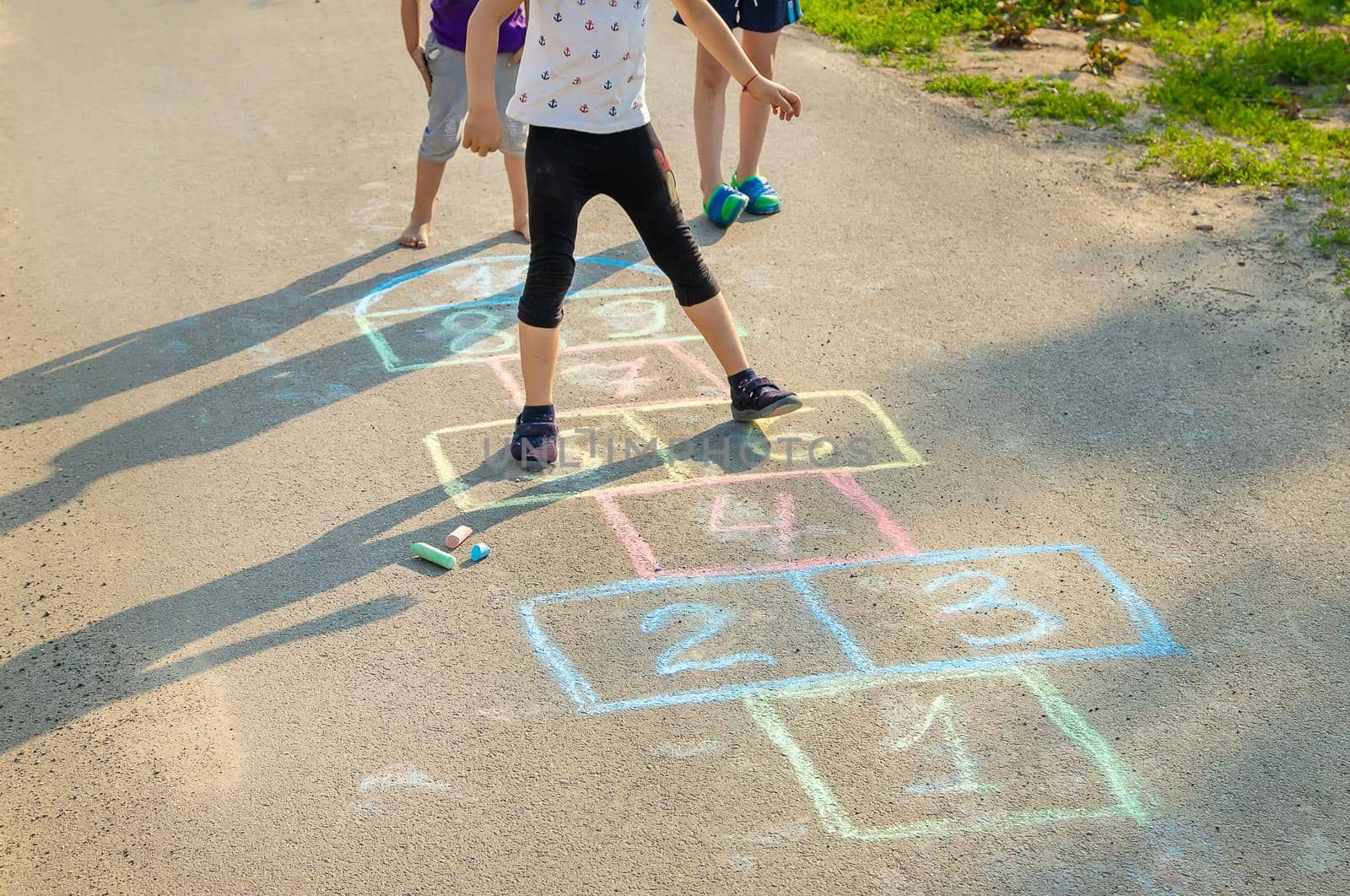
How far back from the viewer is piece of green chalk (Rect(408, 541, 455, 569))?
12.0 ft

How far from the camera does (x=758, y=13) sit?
5684mm

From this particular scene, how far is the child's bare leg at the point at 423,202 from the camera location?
18.5 ft

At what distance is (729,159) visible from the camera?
6645 millimetres

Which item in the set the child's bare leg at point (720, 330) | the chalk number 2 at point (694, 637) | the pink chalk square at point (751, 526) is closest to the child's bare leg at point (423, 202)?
the child's bare leg at point (720, 330)

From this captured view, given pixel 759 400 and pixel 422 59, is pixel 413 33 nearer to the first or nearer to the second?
pixel 422 59

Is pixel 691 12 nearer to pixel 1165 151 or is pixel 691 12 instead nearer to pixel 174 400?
pixel 174 400

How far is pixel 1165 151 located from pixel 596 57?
149 inches

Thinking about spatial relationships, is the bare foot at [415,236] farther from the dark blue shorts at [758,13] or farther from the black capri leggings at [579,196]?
the black capri leggings at [579,196]

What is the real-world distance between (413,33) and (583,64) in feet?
5.89

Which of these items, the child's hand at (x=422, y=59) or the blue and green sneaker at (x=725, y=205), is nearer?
the child's hand at (x=422, y=59)

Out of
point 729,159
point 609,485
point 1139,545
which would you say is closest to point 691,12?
point 609,485

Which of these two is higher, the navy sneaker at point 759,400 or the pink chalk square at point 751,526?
the navy sneaker at point 759,400

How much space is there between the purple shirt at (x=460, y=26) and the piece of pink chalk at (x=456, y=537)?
2328 millimetres

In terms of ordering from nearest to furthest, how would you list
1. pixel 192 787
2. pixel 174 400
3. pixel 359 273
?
pixel 192 787
pixel 174 400
pixel 359 273
